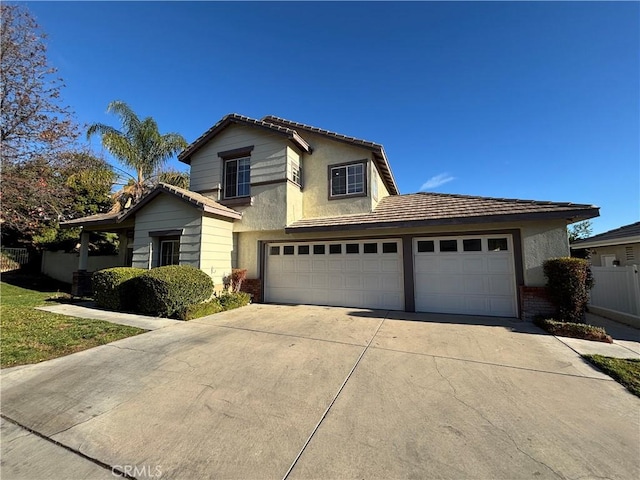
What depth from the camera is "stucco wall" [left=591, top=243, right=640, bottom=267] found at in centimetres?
1065

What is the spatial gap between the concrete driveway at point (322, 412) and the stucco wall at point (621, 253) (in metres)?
8.79

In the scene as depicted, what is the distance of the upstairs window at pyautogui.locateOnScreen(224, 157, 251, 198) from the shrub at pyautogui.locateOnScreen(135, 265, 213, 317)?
14.7 ft

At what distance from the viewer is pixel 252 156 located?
11.8 metres

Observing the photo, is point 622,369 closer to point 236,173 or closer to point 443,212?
point 443,212

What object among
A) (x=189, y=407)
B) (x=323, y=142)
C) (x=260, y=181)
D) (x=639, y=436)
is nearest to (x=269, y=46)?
(x=323, y=142)

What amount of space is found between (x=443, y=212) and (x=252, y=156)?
315 inches

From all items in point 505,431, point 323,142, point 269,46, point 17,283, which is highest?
point 269,46

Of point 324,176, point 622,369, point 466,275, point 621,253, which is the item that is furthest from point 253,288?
point 621,253

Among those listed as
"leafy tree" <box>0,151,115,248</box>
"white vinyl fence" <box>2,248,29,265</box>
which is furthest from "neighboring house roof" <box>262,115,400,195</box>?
"white vinyl fence" <box>2,248,29,265</box>

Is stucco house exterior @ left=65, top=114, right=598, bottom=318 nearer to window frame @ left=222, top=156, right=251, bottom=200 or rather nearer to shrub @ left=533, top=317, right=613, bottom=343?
window frame @ left=222, top=156, right=251, bottom=200

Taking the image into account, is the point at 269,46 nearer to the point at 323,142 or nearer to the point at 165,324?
the point at 323,142

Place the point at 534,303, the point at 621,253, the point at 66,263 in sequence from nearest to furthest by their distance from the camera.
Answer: the point at 534,303 < the point at 621,253 < the point at 66,263

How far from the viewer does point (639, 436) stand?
2836 mm

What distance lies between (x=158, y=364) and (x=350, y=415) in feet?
11.8
